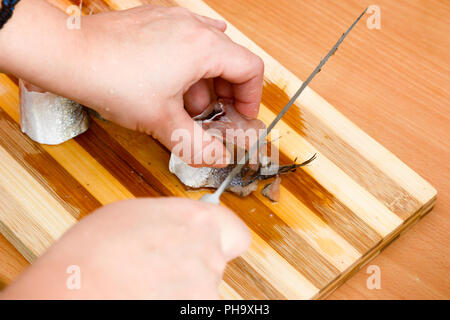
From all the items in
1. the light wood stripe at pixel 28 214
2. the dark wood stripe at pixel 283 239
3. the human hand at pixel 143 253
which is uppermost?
the human hand at pixel 143 253

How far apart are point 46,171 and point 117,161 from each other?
0.47 feet

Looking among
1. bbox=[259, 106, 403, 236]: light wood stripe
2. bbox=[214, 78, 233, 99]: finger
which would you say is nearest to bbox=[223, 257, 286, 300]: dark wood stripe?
bbox=[259, 106, 403, 236]: light wood stripe

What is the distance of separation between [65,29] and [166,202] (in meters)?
0.40

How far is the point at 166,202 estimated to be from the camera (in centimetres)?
74

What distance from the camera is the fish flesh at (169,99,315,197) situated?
3.48 ft

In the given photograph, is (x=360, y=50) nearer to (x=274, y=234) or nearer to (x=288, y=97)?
(x=288, y=97)

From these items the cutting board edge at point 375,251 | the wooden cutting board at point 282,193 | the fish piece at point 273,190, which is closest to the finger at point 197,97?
the wooden cutting board at point 282,193

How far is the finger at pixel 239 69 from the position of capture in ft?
3.27

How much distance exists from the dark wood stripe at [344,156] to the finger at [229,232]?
0.44 m

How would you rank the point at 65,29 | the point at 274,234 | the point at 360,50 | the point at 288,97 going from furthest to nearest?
the point at 360,50
the point at 288,97
the point at 274,234
the point at 65,29

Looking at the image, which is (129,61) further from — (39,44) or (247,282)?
(247,282)

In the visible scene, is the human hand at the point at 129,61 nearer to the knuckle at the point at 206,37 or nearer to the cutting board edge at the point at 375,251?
the knuckle at the point at 206,37

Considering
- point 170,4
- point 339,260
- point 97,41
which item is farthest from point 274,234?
point 170,4

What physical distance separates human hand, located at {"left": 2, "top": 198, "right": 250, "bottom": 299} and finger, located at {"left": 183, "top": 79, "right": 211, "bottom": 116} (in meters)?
0.39
